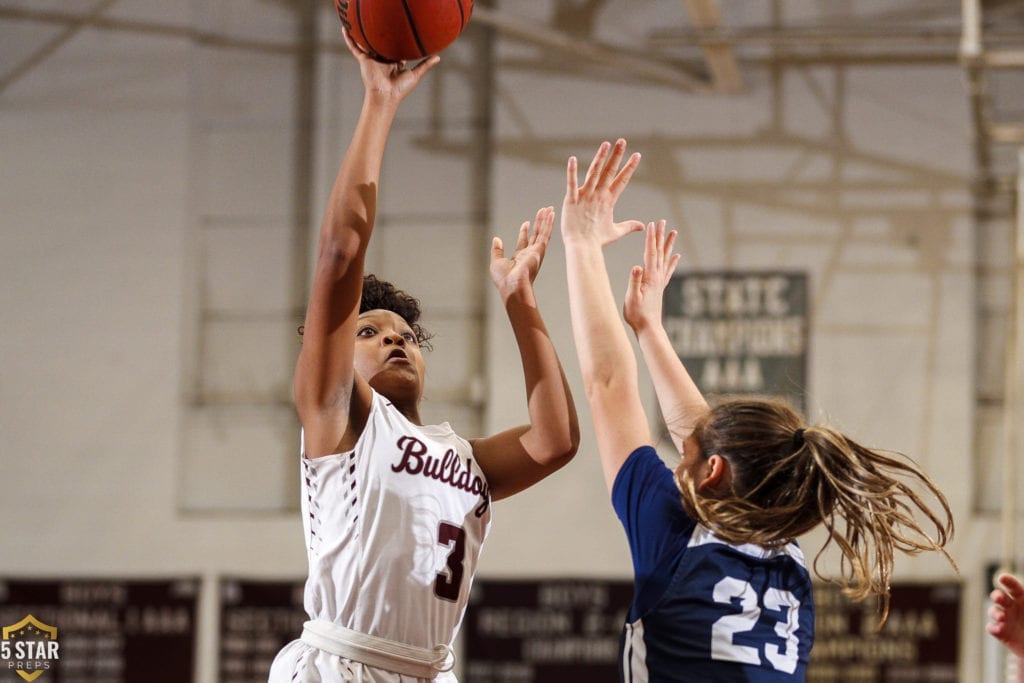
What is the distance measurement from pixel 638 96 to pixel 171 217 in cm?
364

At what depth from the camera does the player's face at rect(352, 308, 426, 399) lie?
291 cm

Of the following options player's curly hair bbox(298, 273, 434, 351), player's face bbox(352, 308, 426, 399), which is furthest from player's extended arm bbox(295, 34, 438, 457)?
player's curly hair bbox(298, 273, 434, 351)

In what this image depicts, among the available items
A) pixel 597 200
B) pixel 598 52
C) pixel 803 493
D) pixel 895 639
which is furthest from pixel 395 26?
pixel 895 639

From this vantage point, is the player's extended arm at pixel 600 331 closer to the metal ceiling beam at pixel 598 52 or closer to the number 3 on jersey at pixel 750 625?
the number 3 on jersey at pixel 750 625

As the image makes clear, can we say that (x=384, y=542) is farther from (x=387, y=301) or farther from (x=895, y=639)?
(x=895, y=639)

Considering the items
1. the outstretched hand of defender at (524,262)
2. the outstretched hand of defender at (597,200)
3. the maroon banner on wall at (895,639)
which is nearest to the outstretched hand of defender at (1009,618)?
the outstretched hand of defender at (597,200)

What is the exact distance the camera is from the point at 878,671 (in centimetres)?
819

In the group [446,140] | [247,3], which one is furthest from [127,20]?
[446,140]

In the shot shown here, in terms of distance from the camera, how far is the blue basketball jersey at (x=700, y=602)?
2291mm

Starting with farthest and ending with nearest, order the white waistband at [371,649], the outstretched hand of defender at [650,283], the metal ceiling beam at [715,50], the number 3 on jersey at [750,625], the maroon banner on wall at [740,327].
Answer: the maroon banner on wall at [740,327] → the metal ceiling beam at [715,50] → the outstretched hand of defender at [650,283] → the white waistband at [371,649] → the number 3 on jersey at [750,625]

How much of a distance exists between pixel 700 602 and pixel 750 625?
10cm

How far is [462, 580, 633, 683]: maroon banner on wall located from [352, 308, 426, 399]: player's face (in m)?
5.81

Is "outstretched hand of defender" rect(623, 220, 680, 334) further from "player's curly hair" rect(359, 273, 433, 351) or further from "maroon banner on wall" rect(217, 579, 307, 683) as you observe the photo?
"maroon banner on wall" rect(217, 579, 307, 683)

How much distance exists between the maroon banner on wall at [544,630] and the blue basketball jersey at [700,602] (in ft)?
20.2
